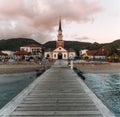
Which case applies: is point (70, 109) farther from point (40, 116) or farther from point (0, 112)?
point (0, 112)

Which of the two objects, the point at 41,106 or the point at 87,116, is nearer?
the point at 87,116

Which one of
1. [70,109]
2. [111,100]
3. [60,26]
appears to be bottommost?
[111,100]

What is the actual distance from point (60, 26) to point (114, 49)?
61798mm

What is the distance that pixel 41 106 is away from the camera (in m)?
12.3

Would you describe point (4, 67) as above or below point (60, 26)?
below

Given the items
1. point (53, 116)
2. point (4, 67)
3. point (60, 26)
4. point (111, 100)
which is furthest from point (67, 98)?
point (60, 26)

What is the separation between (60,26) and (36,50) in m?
26.7

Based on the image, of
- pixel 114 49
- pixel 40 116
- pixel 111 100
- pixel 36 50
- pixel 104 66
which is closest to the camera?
pixel 40 116

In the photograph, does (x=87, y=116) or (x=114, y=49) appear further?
(x=114, y=49)

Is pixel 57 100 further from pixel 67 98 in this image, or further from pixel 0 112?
pixel 0 112

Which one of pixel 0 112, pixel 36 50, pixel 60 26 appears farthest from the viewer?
pixel 36 50

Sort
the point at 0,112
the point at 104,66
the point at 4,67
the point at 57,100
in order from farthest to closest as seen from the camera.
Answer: the point at 104,66 → the point at 4,67 → the point at 57,100 → the point at 0,112

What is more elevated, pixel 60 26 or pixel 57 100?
pixel 60 26

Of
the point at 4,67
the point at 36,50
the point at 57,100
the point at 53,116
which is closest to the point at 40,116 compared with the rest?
the point at 53,116
